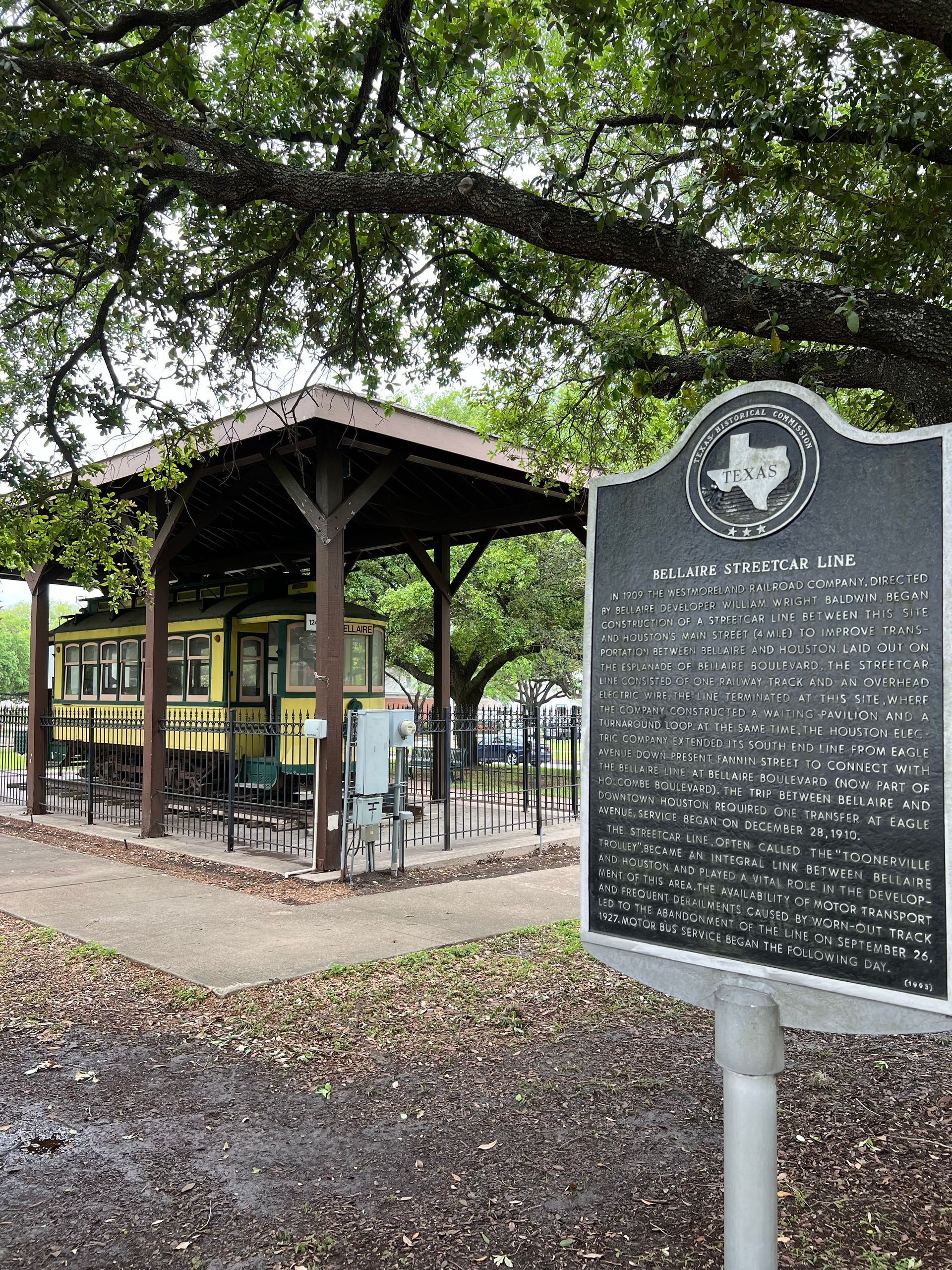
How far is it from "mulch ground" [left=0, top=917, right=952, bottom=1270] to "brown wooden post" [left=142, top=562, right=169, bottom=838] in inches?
253

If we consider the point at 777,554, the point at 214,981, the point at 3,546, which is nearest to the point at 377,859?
the point at 214,981

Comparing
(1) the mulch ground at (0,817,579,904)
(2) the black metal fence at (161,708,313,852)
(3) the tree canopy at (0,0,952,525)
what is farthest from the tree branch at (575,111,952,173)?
(2) the black metal fence at (161,708,313,852)

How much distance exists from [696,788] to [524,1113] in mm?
2533

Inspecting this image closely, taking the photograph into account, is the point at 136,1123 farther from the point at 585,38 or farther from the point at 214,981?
the point at 585,38

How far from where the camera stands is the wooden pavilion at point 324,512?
32.9 feet

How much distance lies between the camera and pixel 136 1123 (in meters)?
4.25

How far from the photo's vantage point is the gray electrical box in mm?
9703

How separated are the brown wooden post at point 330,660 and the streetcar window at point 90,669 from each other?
36.5 ft

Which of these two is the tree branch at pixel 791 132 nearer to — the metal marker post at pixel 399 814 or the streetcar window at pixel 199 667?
the metal marker post at pixel 399 814

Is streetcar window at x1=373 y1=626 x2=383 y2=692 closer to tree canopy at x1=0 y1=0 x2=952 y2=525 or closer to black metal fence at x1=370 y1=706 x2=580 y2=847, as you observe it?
black metal fence at x1=370 y1=706 x2=580 y2=847

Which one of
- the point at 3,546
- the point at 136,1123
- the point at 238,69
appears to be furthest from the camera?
the point at 3,546

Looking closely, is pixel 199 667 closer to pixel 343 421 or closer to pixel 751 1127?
pixel 343 421

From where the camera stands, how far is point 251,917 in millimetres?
8180

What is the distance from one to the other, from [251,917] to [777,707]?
6809mm
